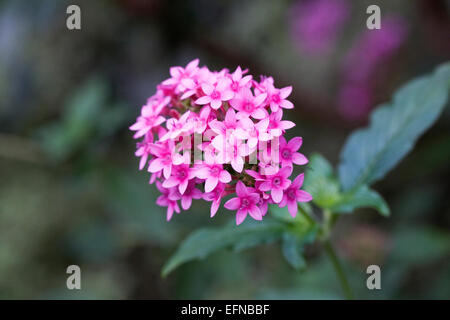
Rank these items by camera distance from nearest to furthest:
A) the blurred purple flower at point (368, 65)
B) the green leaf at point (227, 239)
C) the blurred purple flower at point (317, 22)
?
the green leaf at point (227, 239)
the blurred purple flower at point (368, 65)
the blurred purple flower at point (317, 22)

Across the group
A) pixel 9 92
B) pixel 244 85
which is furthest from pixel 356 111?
pixel 9 92

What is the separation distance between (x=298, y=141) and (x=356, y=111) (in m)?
2.30

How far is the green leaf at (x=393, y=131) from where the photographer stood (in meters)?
1.77

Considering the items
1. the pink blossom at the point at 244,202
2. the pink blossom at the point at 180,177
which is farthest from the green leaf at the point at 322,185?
the pink blossom at the point at 180,177

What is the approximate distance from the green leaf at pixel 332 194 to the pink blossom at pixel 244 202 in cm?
32

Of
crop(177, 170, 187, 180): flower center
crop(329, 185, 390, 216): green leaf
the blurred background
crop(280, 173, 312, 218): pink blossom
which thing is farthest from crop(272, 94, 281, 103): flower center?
the blurred background

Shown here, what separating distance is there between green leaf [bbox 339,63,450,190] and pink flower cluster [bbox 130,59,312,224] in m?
0.51

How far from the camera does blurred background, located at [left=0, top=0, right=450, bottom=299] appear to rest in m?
3.01

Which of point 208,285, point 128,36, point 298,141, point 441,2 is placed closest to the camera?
point 298,141

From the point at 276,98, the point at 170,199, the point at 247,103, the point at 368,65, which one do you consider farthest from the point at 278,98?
the point at 368,65

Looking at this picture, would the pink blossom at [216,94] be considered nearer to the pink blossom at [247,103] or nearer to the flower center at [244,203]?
the pink blossom at [247,103]

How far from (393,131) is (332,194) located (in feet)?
1.19
